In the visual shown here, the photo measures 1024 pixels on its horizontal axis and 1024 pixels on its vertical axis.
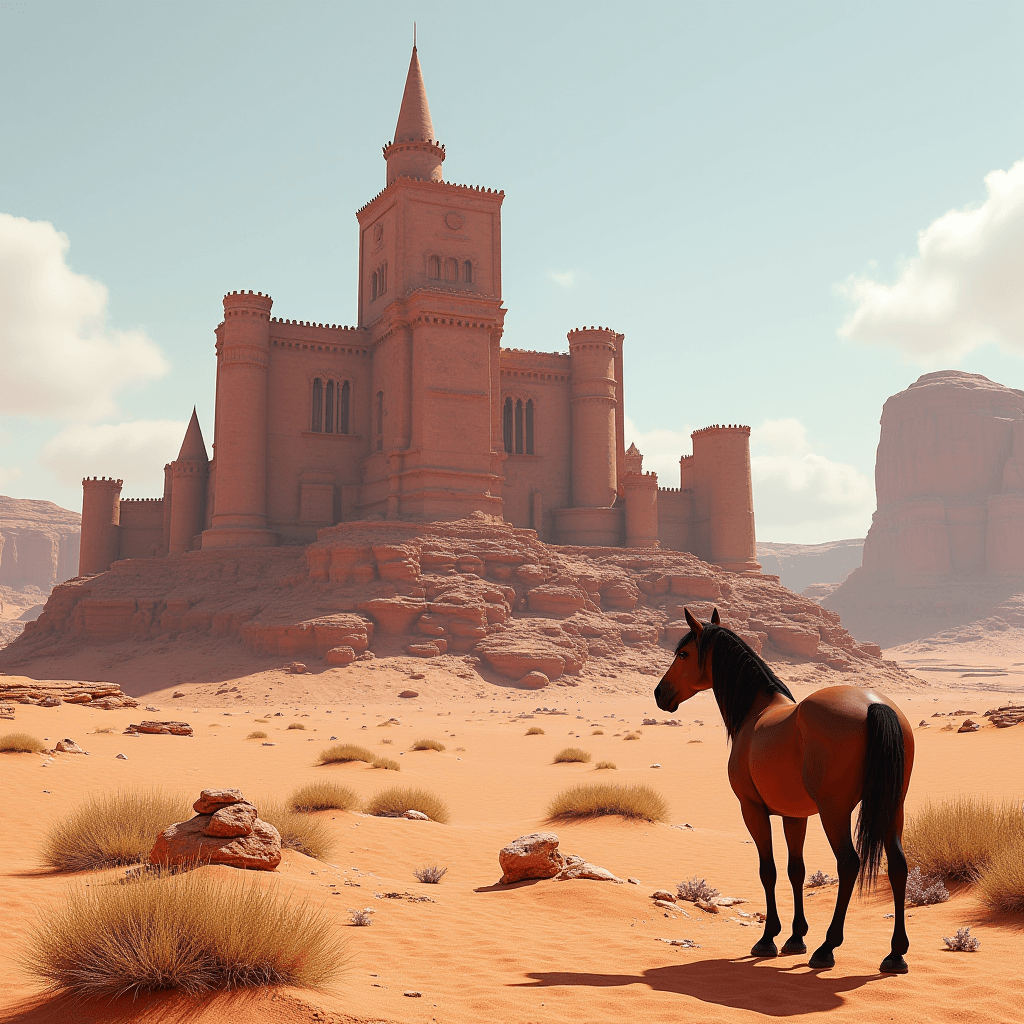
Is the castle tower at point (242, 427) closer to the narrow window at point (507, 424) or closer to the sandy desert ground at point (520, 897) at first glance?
the narrow window at point (507, 424)

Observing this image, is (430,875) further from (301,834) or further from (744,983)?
(744,983)

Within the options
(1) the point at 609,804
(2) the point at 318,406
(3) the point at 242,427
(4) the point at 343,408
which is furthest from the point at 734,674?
(4) the point at 343,408

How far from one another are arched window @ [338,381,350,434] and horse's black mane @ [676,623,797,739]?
157 ft

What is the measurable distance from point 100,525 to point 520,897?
5182 cm

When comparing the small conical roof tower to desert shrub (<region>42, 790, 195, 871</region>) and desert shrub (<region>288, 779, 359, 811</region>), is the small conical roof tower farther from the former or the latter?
desert shrub (<region>42, 790, 195, 871</region>)

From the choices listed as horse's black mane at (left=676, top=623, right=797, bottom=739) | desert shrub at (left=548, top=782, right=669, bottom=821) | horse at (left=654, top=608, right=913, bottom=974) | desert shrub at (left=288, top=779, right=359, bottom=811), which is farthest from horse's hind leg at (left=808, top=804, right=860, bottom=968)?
desert shrub at (left=288, top=779, right=359, bottom=811)

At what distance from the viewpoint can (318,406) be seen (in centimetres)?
5344

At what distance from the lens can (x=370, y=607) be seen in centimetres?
4094

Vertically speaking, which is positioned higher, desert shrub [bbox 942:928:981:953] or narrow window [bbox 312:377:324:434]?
narrow window [bbox 312:377:324:434]

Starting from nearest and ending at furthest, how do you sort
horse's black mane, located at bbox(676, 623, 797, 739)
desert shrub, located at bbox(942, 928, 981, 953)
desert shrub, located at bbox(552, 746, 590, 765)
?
desert shrub, located at bbox(942, 928, 981, 953), horse's black mane, located at bbox(676, 623, 797, 739), desert shrub, located at bbox(552, 746, 590, 765)

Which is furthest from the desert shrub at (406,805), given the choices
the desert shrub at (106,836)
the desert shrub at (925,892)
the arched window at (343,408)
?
the arched window at (343,408)

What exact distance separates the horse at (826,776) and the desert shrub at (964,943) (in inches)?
34.5

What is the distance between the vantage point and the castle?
49562 mm

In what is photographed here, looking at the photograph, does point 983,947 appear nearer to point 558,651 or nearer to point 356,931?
point 356,931
